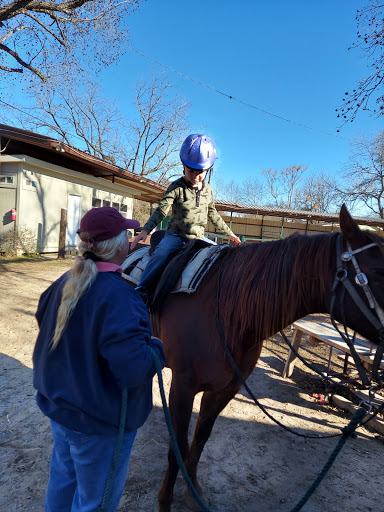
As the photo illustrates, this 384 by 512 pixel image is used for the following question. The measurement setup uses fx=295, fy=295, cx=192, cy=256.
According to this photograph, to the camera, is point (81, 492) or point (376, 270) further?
point (376, 270)

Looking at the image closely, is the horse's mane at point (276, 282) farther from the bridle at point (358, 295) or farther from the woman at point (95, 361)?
the woman at point (95, 361)

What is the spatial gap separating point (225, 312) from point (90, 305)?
947mm

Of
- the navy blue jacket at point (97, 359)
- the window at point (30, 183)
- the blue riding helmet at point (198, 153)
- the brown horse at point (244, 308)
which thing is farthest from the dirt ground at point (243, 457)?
the window at point (30, 183)

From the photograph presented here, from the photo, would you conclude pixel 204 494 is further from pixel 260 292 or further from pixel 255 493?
pixel 260 292

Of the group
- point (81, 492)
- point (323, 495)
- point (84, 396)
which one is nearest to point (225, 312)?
point (84, 396)

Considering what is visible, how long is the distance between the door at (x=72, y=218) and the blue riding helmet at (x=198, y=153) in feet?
38.2

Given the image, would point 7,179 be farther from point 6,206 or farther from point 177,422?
point 177,422

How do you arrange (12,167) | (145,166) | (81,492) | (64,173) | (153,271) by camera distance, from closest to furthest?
(81,492), (153,271), (12,167), (64,173), (145,166)

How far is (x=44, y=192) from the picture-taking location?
38.1 ft

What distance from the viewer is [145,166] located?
99.4 feet

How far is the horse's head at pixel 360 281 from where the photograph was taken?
1400 millimetres

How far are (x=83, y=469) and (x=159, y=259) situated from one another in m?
1.33

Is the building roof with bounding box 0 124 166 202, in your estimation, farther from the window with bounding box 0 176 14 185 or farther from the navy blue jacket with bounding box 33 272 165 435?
the navy blue jacket with bounding box 33 272 165 435

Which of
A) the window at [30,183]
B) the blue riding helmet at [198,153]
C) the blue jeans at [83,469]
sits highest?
the window at [30,183]
